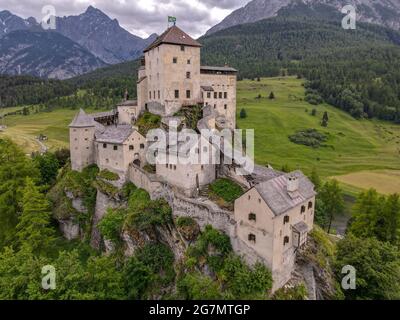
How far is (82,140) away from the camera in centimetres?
6084

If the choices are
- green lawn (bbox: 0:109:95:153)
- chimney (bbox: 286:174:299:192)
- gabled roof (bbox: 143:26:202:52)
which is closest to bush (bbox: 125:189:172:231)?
chimney (bbox: 286:174:299:192)

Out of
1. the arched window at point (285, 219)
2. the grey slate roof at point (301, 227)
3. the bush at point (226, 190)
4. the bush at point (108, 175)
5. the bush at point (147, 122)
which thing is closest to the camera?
the arched window at point (285, 219)

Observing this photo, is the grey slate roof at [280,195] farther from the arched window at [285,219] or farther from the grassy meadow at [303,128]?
the grassy meadow at [303,128]

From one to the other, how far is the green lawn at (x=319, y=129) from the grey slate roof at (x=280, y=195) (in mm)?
58310

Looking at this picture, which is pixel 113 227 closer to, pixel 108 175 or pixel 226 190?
pixel 108 175

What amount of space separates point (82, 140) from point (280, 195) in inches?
1489

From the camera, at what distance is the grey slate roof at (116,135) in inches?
2115

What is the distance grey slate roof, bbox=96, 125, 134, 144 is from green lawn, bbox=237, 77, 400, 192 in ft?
→ 194

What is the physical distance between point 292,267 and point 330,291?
17.0 feet

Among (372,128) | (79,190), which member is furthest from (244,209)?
(372,128)

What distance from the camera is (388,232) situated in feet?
172

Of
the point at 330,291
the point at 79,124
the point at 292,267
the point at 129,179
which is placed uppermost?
the point at 79,124

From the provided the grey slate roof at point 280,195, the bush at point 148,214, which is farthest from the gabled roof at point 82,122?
the grey slate roof at point 280,195

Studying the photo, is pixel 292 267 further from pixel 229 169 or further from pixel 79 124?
pixel 79 124
